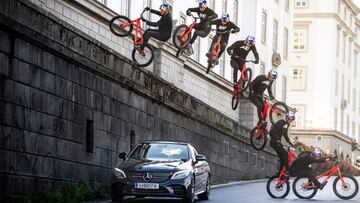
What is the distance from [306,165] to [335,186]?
1.46m

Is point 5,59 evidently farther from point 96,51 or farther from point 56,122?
point 96,51

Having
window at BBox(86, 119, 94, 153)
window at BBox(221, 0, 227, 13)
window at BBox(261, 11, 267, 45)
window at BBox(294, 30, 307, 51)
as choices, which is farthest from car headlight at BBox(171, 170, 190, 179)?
window at BBox(294, 30, 307, 51)

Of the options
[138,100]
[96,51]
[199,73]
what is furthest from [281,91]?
[96,51]

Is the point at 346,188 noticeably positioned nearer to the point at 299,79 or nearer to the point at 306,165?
the point at 306,165

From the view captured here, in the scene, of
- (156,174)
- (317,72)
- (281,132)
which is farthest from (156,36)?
(317,72)

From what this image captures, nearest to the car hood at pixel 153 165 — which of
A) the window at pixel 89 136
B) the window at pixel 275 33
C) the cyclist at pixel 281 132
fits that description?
the window at pixel 89 136

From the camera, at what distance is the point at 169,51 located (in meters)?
40.9

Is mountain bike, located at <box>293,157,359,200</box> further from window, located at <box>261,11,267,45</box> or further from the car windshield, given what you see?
window, located at <box>261,11,267,45</box>

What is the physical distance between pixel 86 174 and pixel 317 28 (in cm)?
7361

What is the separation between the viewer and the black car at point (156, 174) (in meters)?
20.7

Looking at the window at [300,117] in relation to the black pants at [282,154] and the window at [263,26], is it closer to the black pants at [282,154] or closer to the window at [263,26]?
the window at [263,26]

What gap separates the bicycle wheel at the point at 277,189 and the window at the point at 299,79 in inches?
2680

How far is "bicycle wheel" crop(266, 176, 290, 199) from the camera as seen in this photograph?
88.6ft

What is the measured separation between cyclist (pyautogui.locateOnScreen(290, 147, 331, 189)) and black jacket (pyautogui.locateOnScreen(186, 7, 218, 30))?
6.78 meters
